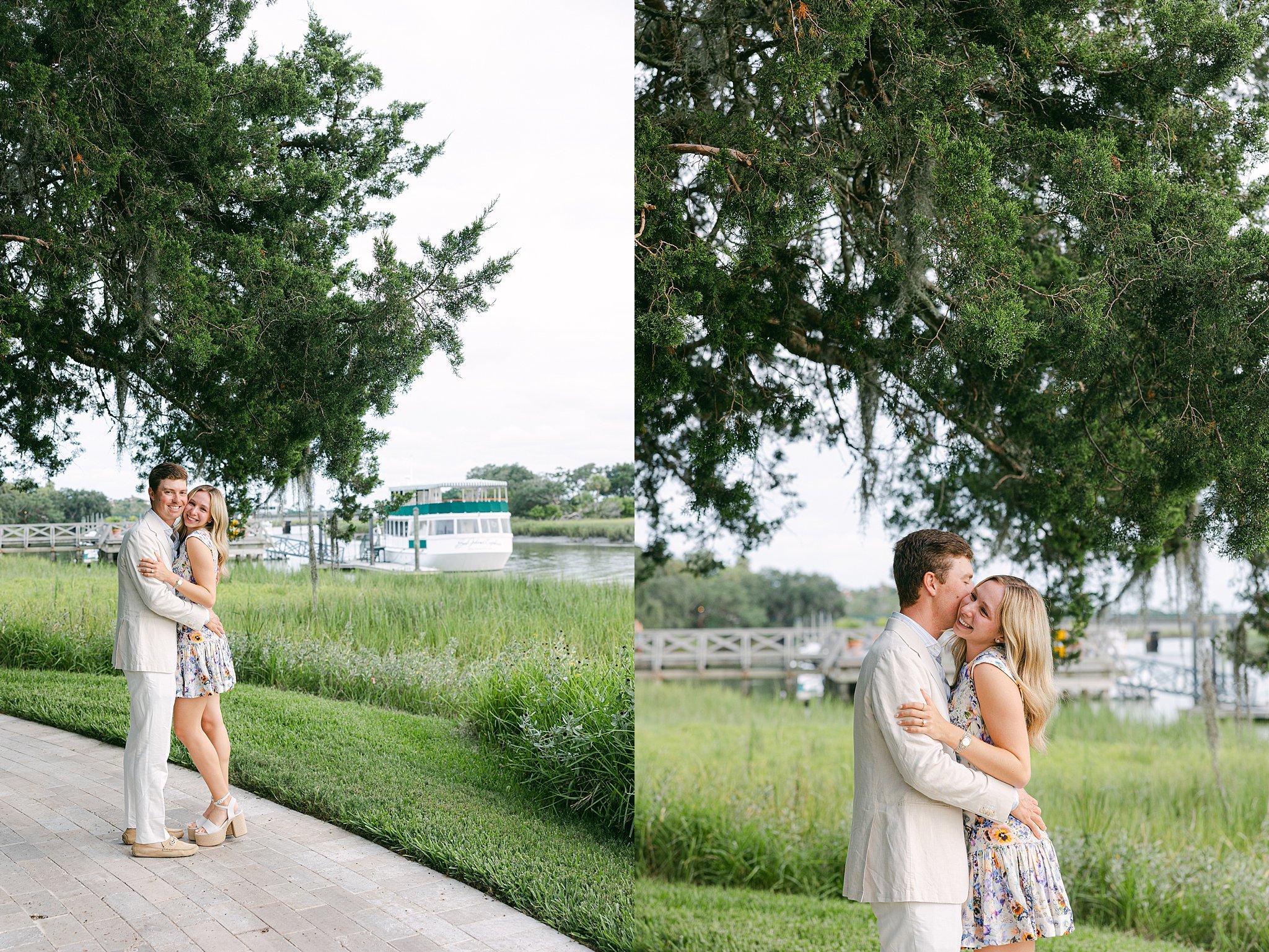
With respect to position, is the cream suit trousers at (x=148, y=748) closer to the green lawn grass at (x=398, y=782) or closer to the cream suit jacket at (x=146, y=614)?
the cream suit jacket at (x=146, y=614)

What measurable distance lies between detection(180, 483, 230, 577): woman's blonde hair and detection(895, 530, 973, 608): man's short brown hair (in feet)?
7.82

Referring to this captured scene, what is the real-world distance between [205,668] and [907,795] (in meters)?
2.47

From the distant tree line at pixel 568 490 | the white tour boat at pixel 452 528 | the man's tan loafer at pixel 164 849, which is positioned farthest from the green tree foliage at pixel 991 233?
the man's tan loafer at pixel 164 849

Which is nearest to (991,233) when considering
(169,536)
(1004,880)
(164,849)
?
(1004,880)

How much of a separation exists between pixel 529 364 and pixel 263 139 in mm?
1385

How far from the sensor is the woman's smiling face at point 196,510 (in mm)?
3512

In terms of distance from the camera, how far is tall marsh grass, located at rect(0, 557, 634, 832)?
Result: 4.07 meters

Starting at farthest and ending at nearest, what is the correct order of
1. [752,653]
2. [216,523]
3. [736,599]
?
[736,599], [752,653], [216,523]

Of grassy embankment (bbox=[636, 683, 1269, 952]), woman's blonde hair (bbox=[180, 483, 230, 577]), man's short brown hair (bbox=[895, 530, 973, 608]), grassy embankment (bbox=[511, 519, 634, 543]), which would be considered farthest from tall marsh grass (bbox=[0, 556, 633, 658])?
man's short brown hair (bbox=[895, 530, 973, 608])

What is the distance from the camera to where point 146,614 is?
334 cm

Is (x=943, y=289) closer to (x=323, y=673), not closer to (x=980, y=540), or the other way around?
(x=980, y=540)

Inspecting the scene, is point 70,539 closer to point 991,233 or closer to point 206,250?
point 206,250

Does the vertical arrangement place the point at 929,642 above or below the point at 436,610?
above

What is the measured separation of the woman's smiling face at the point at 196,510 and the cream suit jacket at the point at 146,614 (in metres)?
0.14
